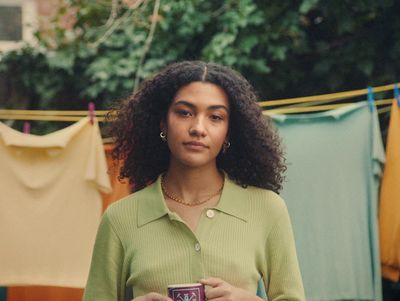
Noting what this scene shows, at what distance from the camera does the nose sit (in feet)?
7.85

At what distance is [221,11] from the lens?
19.1 ft

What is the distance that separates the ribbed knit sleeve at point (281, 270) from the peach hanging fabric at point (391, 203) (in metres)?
2.14

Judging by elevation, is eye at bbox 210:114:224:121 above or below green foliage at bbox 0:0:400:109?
below

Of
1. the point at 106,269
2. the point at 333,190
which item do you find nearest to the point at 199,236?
the point at 106,269

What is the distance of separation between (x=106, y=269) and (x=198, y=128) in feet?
1.59

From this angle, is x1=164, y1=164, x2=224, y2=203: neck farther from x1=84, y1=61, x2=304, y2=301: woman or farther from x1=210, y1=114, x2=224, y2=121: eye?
x1=210, y1=114, x2=224, y2=121: eye

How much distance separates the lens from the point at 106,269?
8.07 ft

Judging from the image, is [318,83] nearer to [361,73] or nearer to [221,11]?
[361,73]

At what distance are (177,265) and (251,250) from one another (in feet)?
0.69

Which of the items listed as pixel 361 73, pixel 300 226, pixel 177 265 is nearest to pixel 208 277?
pixel 177 265

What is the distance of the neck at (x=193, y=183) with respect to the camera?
2.50 meters

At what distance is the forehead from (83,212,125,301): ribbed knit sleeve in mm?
420

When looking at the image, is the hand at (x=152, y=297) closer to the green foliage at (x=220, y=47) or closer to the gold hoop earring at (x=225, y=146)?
the gold hoop earring at (x=225, y=146)

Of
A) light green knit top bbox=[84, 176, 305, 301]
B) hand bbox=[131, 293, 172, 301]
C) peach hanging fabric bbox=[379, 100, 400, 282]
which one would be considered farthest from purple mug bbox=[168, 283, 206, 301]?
peach hanging fabric bbox=[379, 100, 400, 282]
